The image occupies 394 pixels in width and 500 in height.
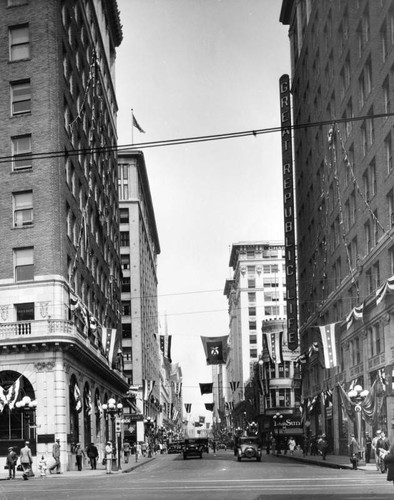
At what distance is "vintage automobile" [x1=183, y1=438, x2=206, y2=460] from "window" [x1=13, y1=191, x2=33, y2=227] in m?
32.2

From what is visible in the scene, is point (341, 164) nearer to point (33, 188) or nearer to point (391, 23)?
point (391, 23)

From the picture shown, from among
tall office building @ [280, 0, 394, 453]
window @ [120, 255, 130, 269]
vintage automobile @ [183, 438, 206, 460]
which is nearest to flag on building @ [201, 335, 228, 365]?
tall office building @ [280, 0, 394, 453]

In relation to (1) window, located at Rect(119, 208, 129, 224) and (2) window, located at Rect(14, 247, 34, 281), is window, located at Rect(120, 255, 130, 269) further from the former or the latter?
(2) window, located at Rect(14, 247, 34, 281)

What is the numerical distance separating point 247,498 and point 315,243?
57.2 meters

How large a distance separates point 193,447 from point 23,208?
33067mm

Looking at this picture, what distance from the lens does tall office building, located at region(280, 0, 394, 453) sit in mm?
50062

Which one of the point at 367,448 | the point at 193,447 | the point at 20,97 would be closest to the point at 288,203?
the point at 193,447

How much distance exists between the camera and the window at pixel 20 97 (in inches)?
2245

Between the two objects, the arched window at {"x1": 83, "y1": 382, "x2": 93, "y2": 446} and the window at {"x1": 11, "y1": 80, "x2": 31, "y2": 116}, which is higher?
the window at {"x1": 11, "y1": 80, "x2": 31, "y2": 116}

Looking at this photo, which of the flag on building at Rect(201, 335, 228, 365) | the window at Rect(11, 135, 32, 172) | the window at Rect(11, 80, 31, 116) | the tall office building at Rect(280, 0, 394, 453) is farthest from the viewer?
the flag on building at Rect(201, 335, 228, 365)

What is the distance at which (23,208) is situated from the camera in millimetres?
56406

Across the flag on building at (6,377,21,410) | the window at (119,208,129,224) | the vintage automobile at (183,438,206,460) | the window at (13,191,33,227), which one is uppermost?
the window at (119,208,129,224)

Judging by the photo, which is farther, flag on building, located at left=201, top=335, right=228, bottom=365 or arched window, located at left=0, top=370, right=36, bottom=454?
flag on building, located at left=201, top=335, right=228, bottom=365

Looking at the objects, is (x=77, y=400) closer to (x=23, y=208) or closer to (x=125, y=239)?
(x=23, y=208)
